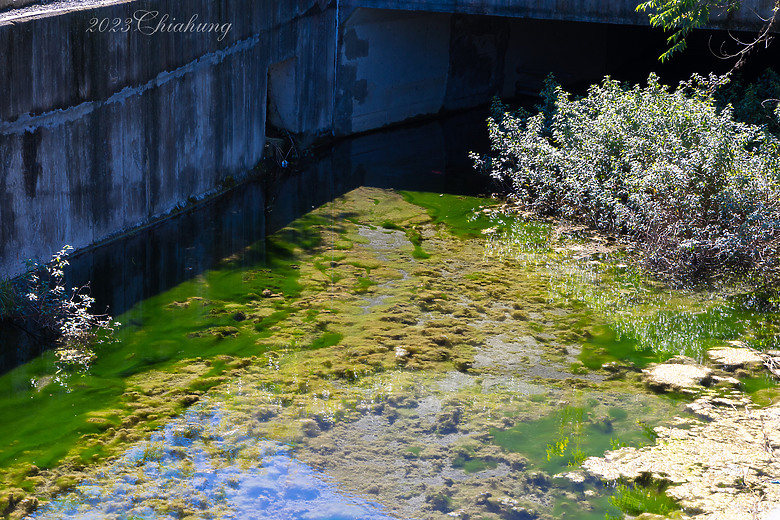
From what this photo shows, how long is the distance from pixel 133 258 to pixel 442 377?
376cm

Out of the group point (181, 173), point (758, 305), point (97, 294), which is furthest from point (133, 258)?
point (758, 305)

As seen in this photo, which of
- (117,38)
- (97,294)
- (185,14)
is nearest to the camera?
(97,294)

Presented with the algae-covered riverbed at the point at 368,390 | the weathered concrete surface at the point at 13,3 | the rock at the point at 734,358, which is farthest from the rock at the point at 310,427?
the weathered concrete surface at the point at 13,3

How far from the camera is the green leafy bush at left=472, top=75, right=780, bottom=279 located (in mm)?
8117

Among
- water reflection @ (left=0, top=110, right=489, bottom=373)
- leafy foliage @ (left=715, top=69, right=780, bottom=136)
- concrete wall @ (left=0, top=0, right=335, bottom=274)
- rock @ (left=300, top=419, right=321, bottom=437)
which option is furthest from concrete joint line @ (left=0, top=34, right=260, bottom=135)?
leafy foliage @ (left=715, top=69, right=780, bottom=136)

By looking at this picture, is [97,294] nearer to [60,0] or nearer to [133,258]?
[133,258]

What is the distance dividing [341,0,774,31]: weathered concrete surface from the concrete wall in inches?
75.4

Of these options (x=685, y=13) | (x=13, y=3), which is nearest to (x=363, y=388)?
(x=13, y=3)

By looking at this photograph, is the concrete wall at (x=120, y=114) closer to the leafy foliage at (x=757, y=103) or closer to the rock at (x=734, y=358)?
the rock at (x=734, y=358)

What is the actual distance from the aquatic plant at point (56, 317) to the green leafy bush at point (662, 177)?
18.1 feet

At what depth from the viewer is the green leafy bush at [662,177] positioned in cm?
812

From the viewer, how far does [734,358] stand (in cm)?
681

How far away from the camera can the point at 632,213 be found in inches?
347

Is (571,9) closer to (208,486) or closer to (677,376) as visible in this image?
(677,376)
